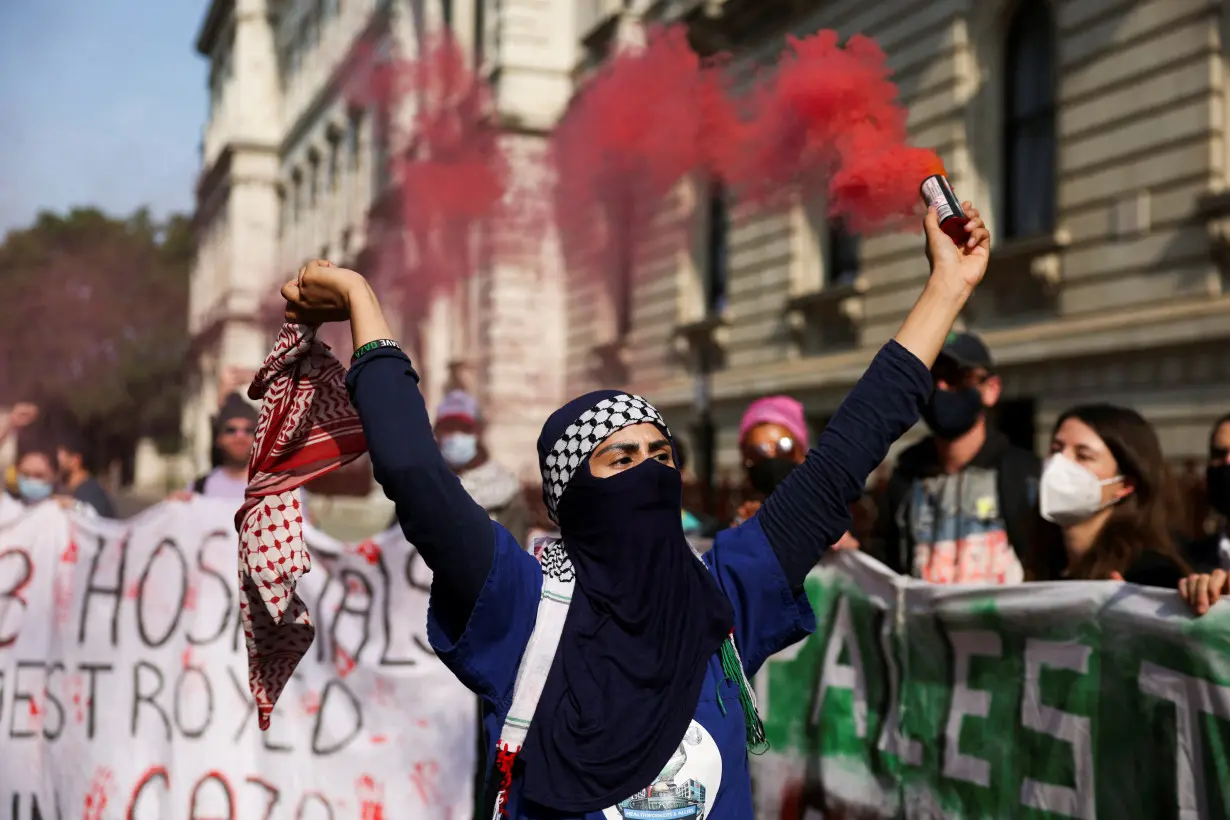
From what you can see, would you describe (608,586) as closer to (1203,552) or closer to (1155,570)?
(1155,570)

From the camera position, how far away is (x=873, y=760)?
409 cm

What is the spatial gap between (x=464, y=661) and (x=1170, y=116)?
33.8ft

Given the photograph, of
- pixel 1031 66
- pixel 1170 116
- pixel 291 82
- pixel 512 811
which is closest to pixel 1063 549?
pixel 512 811

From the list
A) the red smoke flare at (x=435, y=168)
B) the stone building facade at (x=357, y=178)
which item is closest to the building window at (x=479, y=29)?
the stone building facade at (x=357, y=178)

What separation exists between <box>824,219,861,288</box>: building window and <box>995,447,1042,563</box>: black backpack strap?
35.1 ft

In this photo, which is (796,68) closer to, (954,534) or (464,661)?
(954,534)

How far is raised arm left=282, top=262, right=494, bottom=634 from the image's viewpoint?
1.98m

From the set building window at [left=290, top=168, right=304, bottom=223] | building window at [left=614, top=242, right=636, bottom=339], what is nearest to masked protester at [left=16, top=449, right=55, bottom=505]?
building window at [left=614, top=242, right=636, bottom=339]

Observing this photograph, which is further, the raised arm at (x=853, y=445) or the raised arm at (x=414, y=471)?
the raised arm at (x=853, y=445)

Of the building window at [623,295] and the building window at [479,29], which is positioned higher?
the building window at [479,29]

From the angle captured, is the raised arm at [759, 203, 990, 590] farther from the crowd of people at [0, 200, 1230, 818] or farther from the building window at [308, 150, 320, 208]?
the building window at [308, 150, 320, 208]

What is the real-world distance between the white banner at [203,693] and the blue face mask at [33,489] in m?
1.76

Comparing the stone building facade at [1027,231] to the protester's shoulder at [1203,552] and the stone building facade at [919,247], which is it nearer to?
the stone building facade at [919,247]

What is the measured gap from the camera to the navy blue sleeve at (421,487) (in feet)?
6.50
